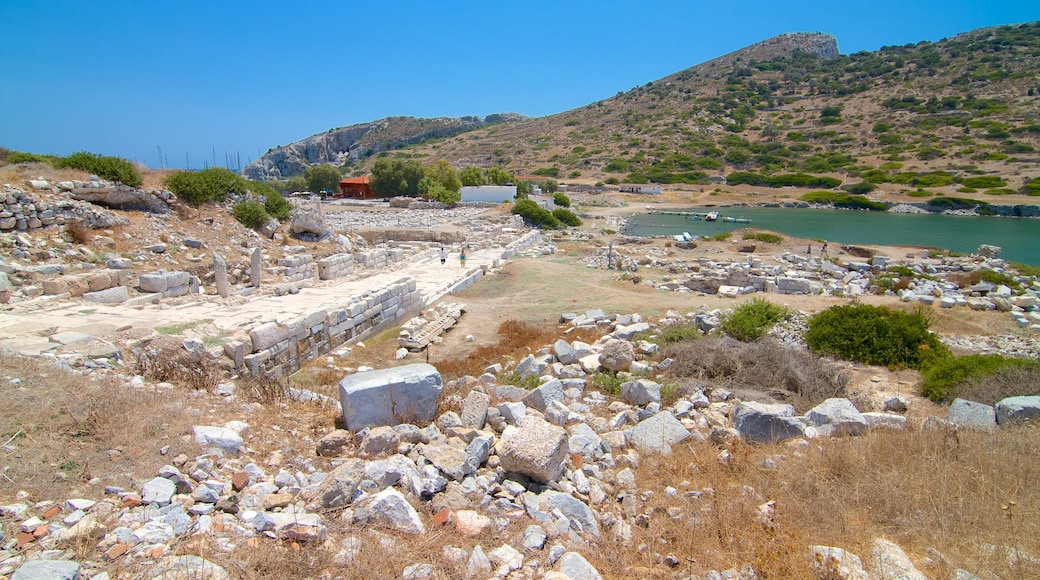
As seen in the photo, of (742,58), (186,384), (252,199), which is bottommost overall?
(186,384)

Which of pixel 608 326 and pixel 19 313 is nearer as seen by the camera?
pixel 19 313

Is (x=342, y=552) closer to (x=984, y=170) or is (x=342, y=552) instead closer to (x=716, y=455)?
(x=716, y=455)

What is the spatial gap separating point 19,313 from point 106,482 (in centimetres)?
742

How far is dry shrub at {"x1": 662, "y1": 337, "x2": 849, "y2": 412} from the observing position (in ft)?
24.4

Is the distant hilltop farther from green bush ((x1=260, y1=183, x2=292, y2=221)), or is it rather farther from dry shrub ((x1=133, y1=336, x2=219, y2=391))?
dry shrub ((x1=133, y1=336, x2=219, y2=391))

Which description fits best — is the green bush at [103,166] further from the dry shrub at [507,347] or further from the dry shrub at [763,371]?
the dry shrub at [763,371]

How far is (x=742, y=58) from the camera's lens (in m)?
129

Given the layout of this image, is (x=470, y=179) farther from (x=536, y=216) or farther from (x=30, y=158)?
(x=30, y=158)

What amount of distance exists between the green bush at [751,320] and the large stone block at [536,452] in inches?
263

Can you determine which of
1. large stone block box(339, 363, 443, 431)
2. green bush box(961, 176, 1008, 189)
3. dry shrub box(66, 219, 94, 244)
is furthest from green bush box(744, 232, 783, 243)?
green bush box(961, 176, 1008, 189)

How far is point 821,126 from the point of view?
85.6 meters

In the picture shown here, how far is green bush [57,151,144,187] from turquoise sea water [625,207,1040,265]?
3213 cm

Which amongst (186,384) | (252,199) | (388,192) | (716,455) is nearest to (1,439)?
(186,384)

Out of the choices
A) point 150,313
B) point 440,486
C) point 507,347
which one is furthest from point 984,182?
point 150,313
